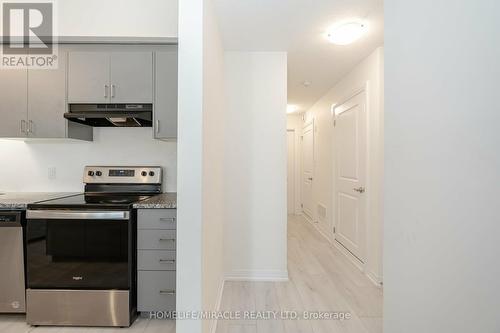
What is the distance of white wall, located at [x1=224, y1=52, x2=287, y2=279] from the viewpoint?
2.78m

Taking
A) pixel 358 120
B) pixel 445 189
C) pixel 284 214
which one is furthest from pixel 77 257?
pixel 358 120

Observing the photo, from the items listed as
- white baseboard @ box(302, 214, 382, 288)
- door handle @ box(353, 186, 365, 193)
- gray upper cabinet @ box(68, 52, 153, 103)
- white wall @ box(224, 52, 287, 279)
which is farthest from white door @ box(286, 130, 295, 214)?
gray upper cabinet @ box(68, 52, 153, 103)

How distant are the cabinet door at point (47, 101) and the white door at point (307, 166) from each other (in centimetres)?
423

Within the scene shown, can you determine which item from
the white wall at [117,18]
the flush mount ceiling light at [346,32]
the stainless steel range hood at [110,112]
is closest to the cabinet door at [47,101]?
the stainless steel range hood at [110,112]

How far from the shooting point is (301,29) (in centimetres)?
232

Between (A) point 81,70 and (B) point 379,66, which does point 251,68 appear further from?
(A) point 81,70

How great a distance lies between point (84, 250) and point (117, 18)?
6.59ft

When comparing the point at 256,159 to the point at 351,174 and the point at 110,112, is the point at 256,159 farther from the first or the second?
the point at 110,112

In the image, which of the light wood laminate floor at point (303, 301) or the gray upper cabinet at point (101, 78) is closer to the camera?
the light wood laminate floor at point (303, 301)

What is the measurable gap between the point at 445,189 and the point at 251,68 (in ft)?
7.58

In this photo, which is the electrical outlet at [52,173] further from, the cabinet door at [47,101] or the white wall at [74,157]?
the cabinet door at [47,101]

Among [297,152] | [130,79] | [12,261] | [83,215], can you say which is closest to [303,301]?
[83,215]

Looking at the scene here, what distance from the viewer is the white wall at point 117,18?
7.48 feet

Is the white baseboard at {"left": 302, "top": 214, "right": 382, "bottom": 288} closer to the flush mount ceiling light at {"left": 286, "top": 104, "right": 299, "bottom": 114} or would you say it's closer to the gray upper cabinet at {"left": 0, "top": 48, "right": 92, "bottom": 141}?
the flush mount ceiling light at {"left": 286, "top": 104, "right": 299, "bottom": 114}
